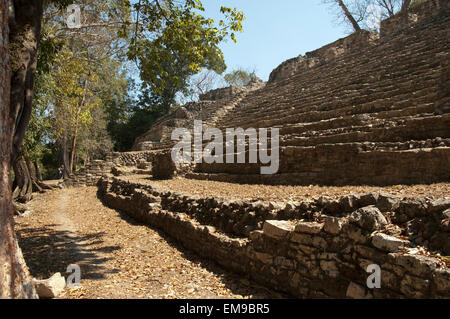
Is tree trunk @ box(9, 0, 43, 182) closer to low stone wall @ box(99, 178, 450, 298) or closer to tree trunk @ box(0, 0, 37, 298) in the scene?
tree trunk @ box(0, 0, 37, 298)

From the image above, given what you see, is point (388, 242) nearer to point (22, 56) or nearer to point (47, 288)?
point (47, 288)

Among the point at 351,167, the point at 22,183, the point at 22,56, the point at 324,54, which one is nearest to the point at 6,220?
the point at 22,56

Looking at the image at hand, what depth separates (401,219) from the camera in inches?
120

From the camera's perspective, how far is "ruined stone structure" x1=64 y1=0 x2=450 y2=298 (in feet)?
9.28

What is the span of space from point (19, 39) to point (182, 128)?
1993 centimetres

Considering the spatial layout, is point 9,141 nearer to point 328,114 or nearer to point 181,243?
point 181,243

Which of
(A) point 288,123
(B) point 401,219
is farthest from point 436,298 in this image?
(A) point 288,123

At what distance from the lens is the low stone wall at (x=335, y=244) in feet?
8.48

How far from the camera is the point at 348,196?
373 centimetres

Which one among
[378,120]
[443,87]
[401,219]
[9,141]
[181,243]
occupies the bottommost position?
[181,243]

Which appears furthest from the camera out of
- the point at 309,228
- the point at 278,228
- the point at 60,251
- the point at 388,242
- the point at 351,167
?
the point at 351,167

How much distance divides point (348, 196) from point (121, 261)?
12.5 ft

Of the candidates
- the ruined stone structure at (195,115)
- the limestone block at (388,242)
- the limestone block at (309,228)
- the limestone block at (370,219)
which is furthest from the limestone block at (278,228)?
the ruined stone structure at (195,115)

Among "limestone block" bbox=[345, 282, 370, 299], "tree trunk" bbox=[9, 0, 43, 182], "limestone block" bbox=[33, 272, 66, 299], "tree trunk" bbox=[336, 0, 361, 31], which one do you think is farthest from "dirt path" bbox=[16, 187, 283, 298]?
"tree trunk" bbox=[336, 0, 361, 31]
